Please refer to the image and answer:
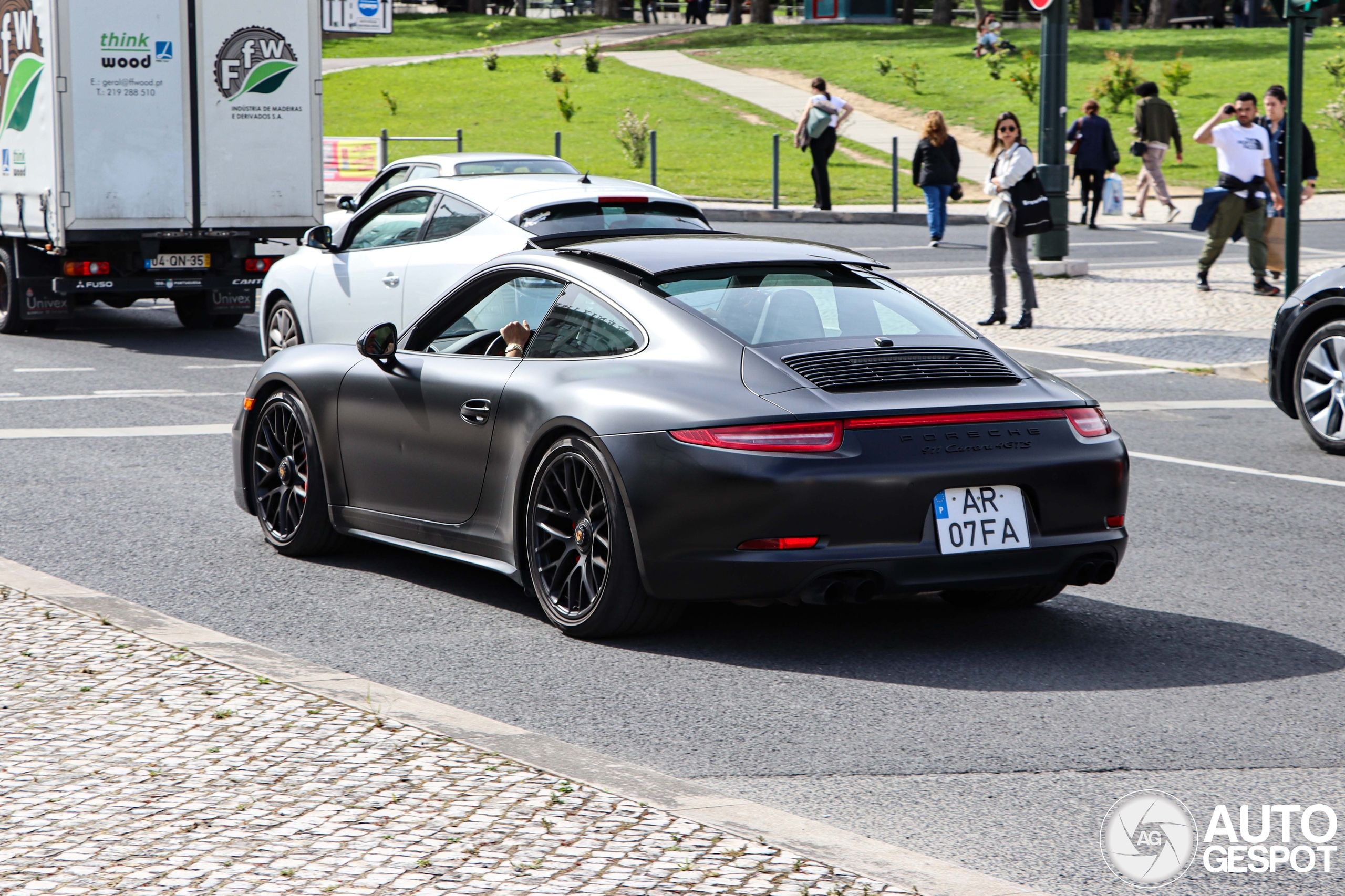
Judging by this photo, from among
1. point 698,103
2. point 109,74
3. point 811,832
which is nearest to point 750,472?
point 811,832

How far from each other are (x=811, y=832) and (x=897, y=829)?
0.95ft

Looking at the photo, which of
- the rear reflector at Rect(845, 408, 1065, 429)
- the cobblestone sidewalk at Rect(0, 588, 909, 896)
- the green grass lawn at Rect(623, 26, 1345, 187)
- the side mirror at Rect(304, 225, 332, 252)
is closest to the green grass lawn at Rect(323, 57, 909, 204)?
the green grass lawn at Rect(623, 26, 1345, 187)

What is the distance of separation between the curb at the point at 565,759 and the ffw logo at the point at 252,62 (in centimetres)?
1046

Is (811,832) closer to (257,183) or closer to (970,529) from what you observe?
(970,529)

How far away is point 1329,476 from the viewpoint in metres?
9.59

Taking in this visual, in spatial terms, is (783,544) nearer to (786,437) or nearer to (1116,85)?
(786,437)

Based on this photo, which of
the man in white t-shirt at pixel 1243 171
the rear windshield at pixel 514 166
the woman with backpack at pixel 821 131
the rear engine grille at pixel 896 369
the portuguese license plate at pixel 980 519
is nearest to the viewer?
the portuguese license plate at pixel 980 519

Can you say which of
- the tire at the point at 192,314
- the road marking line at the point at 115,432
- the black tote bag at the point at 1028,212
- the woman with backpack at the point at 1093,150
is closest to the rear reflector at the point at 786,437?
the road marking line at the point at 115,432

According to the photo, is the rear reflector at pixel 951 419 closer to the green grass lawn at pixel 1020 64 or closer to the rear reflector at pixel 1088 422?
the rear reflector at pixel 1088 422

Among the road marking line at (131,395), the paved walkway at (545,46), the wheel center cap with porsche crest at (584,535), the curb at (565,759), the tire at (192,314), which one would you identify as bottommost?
the curb at (565,759)

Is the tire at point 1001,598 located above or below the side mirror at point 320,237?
below

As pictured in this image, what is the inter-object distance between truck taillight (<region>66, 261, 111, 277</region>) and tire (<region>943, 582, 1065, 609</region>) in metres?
11.6

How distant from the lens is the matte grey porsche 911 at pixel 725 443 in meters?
5.67

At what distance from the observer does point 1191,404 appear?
12422 mm
